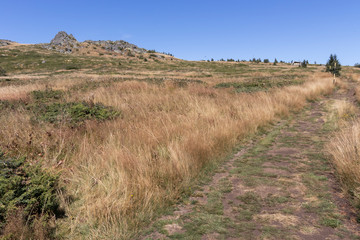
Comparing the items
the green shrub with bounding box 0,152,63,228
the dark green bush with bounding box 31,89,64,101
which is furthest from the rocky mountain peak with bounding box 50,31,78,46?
the green shrub with bounding box 0,152,63,228

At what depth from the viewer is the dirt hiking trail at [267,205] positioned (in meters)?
2.56

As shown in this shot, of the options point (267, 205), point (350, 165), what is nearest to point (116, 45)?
point (350, 165)

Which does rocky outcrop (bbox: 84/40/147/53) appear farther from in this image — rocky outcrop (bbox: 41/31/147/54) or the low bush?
the low bush

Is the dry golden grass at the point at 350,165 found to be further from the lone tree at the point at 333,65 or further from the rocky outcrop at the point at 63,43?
the rocky outcrop at the point at 63,43

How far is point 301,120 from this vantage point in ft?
29.6

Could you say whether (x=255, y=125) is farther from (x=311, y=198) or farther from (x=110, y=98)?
(x=110, y=98)

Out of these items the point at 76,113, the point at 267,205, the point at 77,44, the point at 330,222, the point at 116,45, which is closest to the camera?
the point at 330,222

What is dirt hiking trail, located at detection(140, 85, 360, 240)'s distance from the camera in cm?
256

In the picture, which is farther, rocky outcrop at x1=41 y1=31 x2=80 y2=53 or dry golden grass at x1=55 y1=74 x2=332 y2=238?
rocky outcrop at x1=41 y1=31 x2=80 y2=53

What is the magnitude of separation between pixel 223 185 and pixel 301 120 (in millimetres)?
6716

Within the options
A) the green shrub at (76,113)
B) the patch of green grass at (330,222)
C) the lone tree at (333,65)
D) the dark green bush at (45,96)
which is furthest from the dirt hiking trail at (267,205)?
the lone tree at (333,65)

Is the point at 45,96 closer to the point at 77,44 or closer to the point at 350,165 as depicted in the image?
the point at 350,165

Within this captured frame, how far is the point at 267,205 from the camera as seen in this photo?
3113 millimetres

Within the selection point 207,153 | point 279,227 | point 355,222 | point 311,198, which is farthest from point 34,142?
point 355,222
